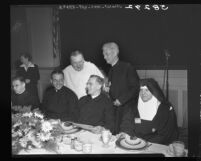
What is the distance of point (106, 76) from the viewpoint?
11.4ft

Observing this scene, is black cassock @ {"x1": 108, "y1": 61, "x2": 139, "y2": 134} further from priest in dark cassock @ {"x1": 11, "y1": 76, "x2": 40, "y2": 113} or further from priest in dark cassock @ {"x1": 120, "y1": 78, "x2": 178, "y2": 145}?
priest in dark cassock @ {"x1": 11, "y1": 76, "x2": 40, "y2": 113}

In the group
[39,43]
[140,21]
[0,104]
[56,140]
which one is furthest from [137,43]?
[0,104]

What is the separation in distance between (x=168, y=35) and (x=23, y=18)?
121 cm

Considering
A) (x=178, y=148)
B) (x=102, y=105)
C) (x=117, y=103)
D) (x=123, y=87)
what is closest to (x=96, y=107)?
(x=102, y=105)

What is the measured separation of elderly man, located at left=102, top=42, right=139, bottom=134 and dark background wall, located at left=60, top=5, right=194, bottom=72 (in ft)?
0.16

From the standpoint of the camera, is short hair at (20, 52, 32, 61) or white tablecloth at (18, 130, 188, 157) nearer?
white tablecloth at (18, 130, 188, 157)

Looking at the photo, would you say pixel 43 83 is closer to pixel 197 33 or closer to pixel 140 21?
pixel 140 21

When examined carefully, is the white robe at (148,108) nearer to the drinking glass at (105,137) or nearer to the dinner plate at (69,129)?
the drinking glass at (105,137)

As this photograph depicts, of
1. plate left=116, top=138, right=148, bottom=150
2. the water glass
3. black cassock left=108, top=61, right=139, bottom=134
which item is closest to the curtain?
black cassock left=108, top=61, right=139, bottom=134

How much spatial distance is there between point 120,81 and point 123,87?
0.06 m

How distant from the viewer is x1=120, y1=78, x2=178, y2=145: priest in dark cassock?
3441 millimetres

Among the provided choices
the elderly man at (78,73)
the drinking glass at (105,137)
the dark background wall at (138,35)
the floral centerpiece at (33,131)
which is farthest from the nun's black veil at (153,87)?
the floral centerpiece at (33,131)

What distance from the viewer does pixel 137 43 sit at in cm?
347

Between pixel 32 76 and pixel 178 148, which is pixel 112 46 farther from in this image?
pixel 178 148
